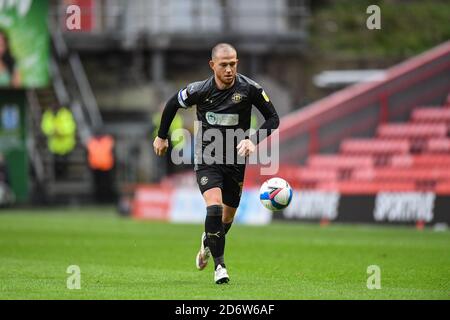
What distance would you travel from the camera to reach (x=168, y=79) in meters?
38.7

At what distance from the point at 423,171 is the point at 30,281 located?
15734mm

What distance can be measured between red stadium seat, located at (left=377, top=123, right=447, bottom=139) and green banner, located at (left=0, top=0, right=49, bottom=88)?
11.0 meters

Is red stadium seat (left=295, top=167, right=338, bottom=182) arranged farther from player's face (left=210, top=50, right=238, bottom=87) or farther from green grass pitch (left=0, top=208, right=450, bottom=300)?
player's face (left=210, top=50, right=238, bottom=87)

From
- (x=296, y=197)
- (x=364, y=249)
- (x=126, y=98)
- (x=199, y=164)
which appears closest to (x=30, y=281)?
(x=199, y=164)

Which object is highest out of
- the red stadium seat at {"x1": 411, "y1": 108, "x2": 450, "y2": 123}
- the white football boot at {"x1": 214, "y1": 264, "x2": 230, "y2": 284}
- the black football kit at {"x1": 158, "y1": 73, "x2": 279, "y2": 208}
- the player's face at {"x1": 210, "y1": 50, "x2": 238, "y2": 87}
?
the player's face at {"x1": 210, "y1": 50, "x2": 238, "y2": 87}

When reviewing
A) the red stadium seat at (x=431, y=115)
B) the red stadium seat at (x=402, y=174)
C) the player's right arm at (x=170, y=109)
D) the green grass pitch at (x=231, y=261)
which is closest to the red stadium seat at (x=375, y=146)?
the red stadium seat at (x=431, y=115)

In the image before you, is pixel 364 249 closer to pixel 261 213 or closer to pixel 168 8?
pixel 261 213

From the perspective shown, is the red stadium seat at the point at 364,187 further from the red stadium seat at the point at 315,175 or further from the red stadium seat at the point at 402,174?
the red stadium seat at the point at 315,175

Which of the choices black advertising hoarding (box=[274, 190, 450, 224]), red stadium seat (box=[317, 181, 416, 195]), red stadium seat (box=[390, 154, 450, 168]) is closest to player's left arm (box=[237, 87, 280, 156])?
black advertising hoarding (box=[274, 190, 450, 224])

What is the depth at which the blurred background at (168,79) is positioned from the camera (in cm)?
3166

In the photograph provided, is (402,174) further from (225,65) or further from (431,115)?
(225,65)

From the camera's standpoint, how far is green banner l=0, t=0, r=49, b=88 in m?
34.0

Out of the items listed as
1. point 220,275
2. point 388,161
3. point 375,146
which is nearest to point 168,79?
point 375,146
